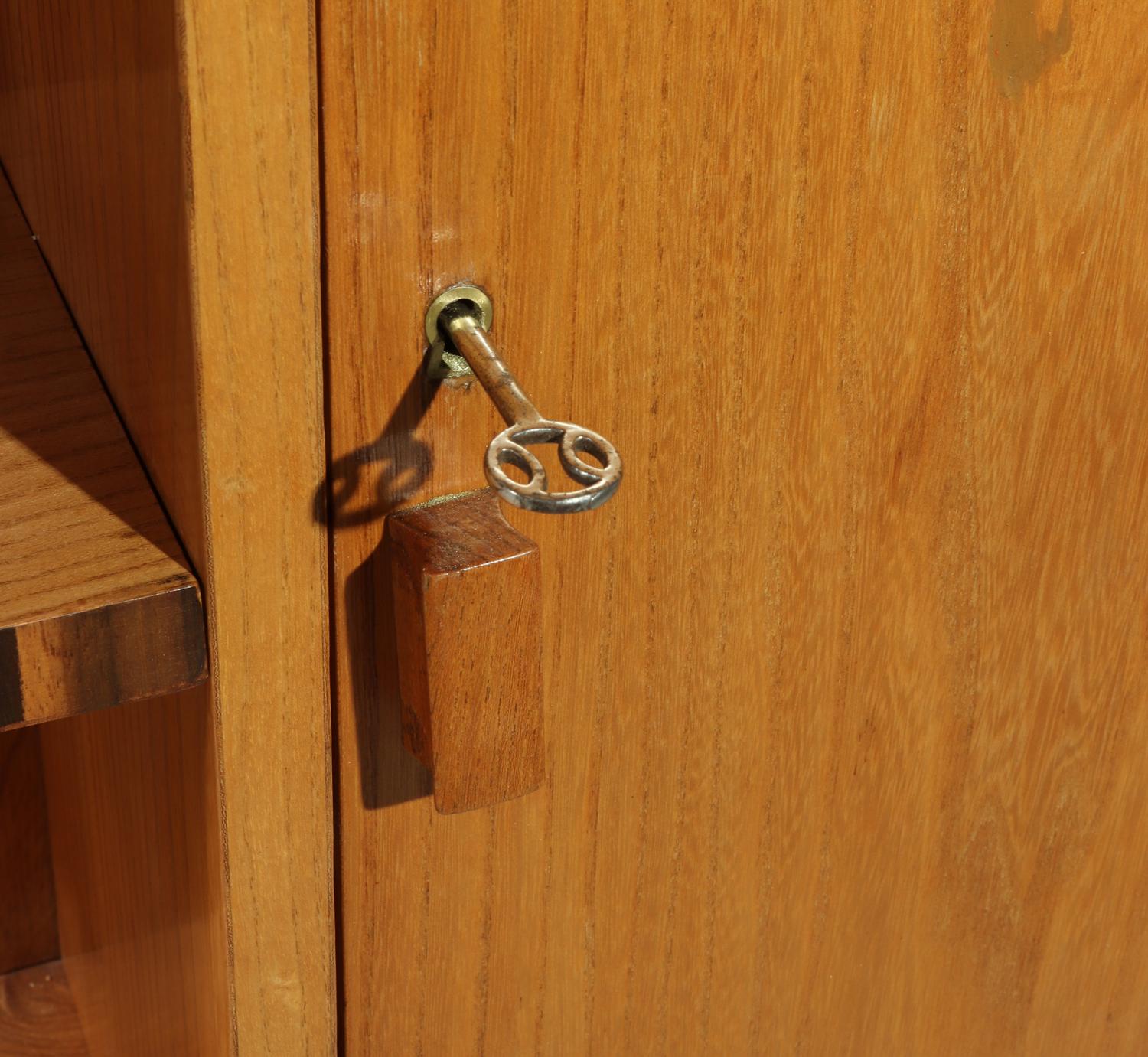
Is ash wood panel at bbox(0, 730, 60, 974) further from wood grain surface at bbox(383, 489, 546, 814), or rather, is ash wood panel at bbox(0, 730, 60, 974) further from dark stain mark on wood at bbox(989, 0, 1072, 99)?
dark stain mark on wood at bbox(989, 0, 1072, 99)

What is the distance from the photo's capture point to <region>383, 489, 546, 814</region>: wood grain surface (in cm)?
38

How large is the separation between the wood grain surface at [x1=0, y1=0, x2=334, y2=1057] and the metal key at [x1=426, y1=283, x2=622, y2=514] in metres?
0.04

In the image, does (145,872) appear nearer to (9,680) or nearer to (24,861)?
(9,680)

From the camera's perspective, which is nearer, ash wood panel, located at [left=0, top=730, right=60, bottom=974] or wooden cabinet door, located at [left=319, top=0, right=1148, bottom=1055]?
wooden cabinet door, located at [left=319, top=0, right=1148, bottom=1055]

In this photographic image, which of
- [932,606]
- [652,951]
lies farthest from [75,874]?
[932,606]

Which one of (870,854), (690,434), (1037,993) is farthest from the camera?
(1037,993)

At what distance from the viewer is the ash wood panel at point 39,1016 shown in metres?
0.82

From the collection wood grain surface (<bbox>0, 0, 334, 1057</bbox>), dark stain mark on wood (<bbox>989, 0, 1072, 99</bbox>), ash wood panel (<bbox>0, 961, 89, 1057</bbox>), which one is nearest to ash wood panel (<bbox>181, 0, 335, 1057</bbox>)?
wood grain surface (<bbox>0, 0, 334, 1057</bbox>)

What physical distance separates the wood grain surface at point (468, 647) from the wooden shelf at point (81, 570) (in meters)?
0.06

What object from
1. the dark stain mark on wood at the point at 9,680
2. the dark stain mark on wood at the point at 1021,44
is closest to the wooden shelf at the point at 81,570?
the dark stain mark on wood at the point at 9,680

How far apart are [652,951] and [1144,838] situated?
0.27 metres

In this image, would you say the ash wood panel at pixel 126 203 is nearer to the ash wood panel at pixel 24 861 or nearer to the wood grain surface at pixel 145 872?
the wood grain surface at pixel 145 872

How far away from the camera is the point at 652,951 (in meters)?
0.53

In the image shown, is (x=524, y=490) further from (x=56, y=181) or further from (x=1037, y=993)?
(x=1037, y=993)
